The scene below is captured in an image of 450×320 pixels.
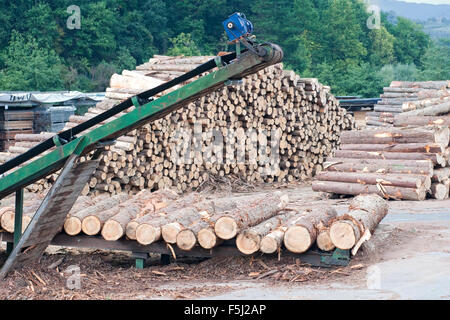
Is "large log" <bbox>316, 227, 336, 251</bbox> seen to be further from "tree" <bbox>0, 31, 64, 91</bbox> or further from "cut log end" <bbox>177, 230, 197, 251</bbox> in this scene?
"tree" <bbox>0, 31, 64, 91</bbox>

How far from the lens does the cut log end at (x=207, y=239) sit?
7.48 meters

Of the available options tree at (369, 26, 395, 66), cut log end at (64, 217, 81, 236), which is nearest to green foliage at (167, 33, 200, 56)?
tree at (369, 26, 395, 66)

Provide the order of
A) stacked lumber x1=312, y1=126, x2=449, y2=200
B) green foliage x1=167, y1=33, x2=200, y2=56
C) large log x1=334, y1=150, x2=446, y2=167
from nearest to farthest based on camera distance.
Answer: stacked lumber x1=312, y1=126, x2=449, y2=200, large log x1=334, y1=150, x2=446, y2=167, green foliage x1=167, y1=33, x2=200, y2=56

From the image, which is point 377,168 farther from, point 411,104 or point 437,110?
point 411,104

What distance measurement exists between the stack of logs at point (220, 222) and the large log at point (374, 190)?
3.19m

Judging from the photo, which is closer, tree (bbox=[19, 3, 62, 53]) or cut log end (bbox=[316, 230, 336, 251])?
cut log end (bbox=[316, 230, 336, 251])

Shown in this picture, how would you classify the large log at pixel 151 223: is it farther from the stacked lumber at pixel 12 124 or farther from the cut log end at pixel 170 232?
the stacked lumber at pixel 12 124

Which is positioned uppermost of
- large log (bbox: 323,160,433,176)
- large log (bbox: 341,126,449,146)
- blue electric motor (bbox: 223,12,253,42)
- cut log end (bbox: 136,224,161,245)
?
blue electric motor (bbox: 223,12,253,42)

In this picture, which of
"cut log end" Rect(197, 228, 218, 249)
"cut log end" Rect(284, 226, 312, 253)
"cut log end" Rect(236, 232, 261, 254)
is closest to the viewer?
"cut log end" Rect(284, 226, 312, 253)

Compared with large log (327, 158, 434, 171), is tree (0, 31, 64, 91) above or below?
above

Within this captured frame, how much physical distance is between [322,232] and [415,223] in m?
3.12

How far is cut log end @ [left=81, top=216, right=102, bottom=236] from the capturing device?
26.1 ft

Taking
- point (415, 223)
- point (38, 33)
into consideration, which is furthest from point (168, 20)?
point (415, 223)

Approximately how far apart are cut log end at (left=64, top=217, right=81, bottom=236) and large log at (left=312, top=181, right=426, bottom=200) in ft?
20.5
